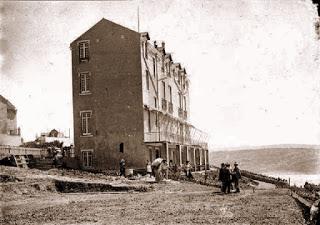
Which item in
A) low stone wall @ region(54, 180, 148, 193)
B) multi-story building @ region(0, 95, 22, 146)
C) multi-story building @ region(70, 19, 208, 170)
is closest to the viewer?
low stone wall @ region(54, 180, 148, 193)

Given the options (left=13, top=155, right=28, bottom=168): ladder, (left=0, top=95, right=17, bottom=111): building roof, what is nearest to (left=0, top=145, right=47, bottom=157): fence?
(left=13, top=155, right=28, bottom=168): ladder

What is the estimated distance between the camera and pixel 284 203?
47.6 feet

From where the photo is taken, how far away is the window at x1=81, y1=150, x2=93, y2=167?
32562 mm

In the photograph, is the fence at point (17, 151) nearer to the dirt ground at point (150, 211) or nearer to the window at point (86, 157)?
the window at point (86, 157)

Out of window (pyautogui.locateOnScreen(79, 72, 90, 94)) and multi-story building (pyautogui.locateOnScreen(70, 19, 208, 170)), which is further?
window (pyautogui.locateOnScreen(79, 72, 90, 94))

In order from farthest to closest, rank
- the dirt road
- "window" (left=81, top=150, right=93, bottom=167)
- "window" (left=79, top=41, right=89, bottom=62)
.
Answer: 1. "window" (left=79, top=41, right=89, bottom=62)
2. "window" (left=81, top=150, right=93, bottom=167)
3. the dirt road

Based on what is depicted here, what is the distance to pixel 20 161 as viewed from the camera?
29984 mm

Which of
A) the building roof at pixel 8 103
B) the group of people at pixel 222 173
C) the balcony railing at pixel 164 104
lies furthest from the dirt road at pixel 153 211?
the building roof at pixel 8 103

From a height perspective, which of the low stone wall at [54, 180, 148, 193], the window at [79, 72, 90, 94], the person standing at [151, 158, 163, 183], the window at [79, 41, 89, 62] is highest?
the window at [79, 41, 89, 62]

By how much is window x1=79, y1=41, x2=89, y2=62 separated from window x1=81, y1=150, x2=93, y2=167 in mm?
7831

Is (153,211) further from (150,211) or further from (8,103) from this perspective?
(8,103)

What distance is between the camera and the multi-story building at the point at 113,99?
31.7 m

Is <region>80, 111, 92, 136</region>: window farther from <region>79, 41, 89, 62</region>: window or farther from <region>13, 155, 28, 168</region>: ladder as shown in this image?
<region>13, 155, 28, 168</region>: ladder

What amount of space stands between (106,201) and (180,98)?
30.0 meters
